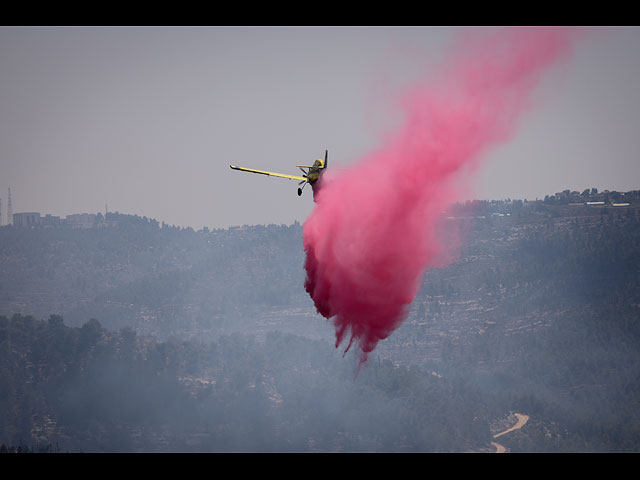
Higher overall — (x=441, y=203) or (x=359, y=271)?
(x=441, y=203)
